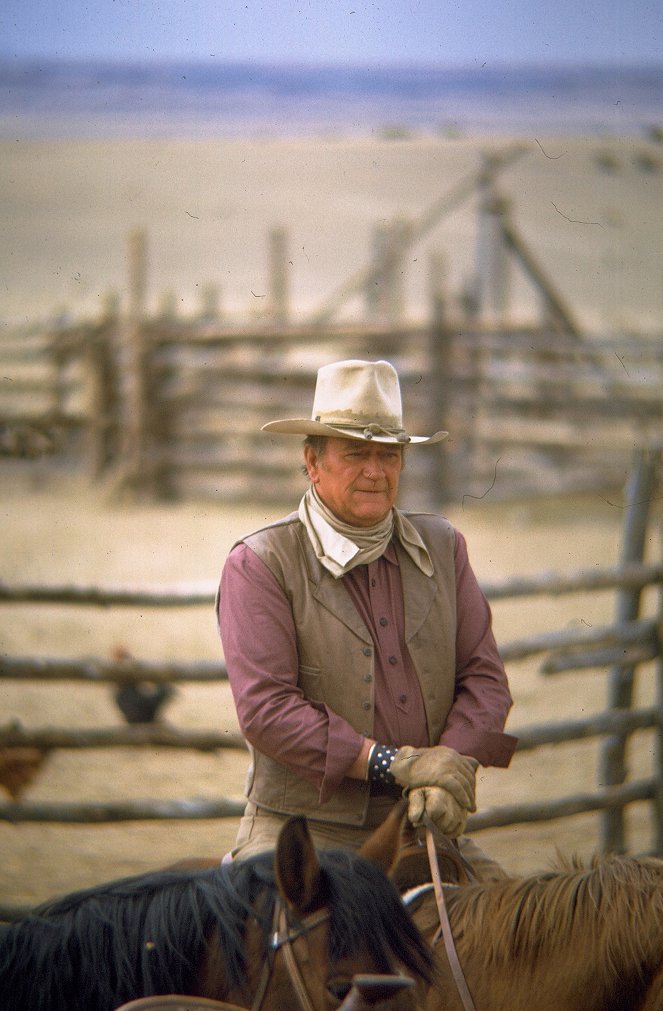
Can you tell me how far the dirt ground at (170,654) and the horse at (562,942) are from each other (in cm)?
25

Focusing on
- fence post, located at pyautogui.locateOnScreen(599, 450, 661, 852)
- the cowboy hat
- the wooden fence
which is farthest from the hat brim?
the wooden fence

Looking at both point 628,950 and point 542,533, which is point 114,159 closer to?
point 542,533

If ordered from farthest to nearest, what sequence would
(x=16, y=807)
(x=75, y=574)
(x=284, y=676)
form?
(x=75, y=574), (x=16, y=807), (x=284, y=676)

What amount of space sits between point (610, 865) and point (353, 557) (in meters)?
0.85

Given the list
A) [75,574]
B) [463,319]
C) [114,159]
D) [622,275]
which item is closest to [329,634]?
[75,574]

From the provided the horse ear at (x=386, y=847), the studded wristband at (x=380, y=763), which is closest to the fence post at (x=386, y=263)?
the studded wristband at (x=380, y=763)

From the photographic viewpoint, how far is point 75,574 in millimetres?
8969

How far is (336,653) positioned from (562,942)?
78 centimetres

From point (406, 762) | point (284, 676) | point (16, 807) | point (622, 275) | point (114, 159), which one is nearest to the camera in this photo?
point (406, 762)

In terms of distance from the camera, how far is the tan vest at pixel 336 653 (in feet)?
7.61

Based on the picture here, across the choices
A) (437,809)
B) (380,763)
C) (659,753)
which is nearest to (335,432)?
(380,763)

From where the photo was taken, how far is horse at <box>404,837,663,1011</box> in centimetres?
179

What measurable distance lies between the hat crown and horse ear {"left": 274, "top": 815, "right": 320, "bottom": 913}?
1.07 m

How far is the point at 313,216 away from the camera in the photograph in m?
34.1
